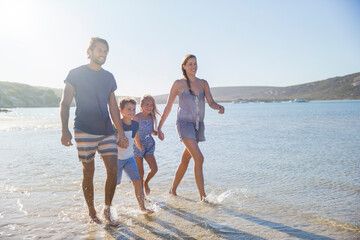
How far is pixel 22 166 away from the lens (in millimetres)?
8000

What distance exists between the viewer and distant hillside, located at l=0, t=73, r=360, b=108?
109m

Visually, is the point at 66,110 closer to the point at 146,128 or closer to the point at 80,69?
the point at 80,69

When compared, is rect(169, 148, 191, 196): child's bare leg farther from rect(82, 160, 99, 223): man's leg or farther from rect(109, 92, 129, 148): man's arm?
rect(82, 160, 99, 223): man's leg

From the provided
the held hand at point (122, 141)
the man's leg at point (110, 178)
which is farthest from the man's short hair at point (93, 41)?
the man's leg at point (110, 178)

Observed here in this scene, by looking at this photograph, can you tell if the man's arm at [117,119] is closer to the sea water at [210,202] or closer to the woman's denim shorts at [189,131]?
the sea water at [210,202]

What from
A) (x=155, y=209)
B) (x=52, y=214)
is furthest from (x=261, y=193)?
(x=52, y=214)

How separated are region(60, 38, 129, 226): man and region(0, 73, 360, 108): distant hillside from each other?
101m

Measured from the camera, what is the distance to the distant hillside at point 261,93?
109000 millimetres

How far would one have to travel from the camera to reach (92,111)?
146 inches

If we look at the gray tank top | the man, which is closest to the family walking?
the man

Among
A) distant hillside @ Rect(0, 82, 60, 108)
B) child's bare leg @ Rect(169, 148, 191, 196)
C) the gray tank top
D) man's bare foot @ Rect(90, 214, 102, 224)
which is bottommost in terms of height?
man's bare foot @ Rect(90, 214, 102, 224)

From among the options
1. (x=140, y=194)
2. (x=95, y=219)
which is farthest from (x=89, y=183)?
(x=140, y=194)

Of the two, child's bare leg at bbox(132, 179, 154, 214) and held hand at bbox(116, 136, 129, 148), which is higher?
held hand at bbox(116, 136, 129, 148)

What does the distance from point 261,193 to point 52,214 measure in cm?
325
